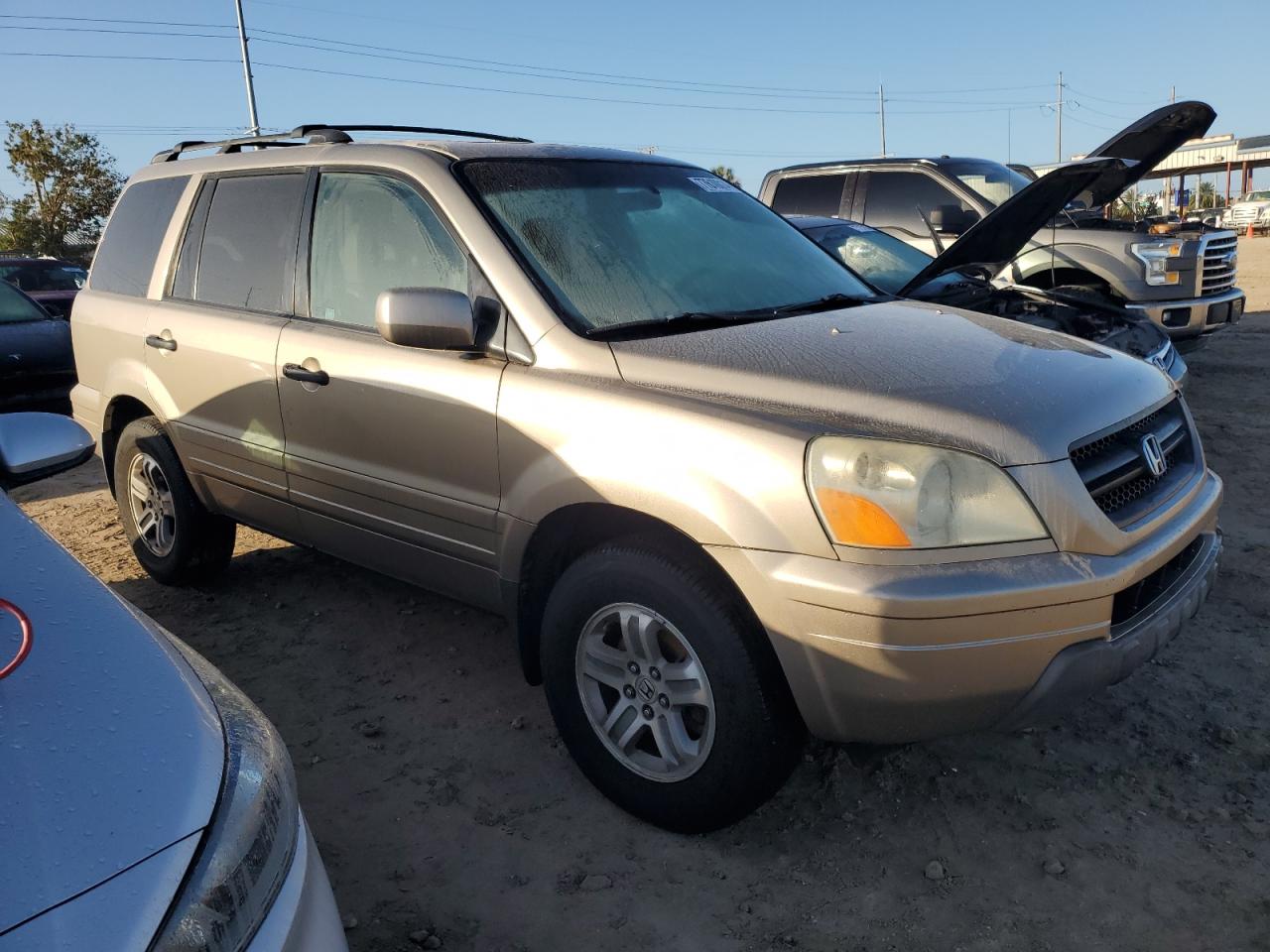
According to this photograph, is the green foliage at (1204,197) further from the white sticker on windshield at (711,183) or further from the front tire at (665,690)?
the front tire at (665,690)

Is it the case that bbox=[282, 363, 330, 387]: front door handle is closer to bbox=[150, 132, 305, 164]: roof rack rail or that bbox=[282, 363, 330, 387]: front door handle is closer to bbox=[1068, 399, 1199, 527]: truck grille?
bbox=[150, 132, 305, 164]: roof rack rail

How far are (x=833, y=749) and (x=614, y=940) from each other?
1.02 metres

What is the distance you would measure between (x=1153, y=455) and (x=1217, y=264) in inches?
260

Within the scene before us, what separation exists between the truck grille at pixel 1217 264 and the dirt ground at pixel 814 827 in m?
4.81

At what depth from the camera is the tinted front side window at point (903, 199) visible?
8477 millimetres

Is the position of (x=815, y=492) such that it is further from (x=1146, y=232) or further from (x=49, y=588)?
(x=1146, y=232)

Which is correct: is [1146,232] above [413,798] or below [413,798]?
above

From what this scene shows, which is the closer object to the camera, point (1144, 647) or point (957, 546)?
point (957, 546)

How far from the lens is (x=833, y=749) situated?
3.05m

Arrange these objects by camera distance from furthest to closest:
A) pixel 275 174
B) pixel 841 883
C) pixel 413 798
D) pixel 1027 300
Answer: pixel 1027 300 → pixel 275 174 → pixel 413 798 → pixel 841 883

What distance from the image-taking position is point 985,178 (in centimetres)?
861

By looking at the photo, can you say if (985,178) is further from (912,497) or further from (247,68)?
(247,68)

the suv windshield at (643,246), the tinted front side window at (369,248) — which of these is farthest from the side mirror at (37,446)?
the suv windshield at (643,246)

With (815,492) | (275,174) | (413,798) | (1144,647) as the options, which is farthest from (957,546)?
(275,174)
